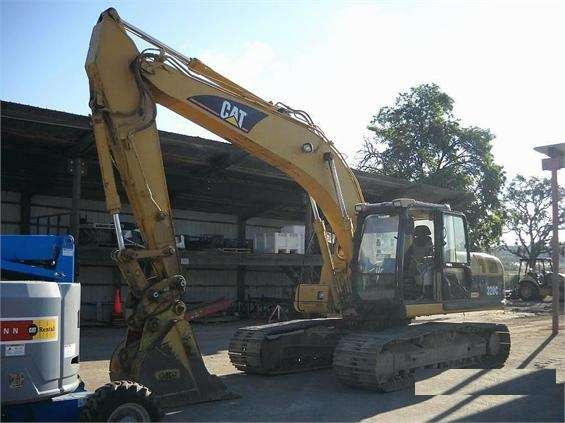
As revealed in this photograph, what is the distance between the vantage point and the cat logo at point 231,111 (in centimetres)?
865

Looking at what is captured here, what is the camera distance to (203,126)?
352 inches

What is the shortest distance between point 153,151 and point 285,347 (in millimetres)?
4224

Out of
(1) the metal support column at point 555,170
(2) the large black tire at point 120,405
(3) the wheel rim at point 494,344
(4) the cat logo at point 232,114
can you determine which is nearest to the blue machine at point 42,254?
(2) the large black tire at point 120,405

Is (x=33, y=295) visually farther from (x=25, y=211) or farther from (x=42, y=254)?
(x=25, y=211)

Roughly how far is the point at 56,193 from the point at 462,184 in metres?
22.6

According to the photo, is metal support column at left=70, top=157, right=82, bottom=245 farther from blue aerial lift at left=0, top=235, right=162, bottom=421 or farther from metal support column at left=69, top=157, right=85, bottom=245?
blue aerial lift at left=0, top=235, right=162, bottom=421

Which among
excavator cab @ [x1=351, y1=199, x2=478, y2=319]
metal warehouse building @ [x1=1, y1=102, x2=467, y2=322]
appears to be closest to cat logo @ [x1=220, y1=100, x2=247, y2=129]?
excavator cab @ [x1=351, y1=199, x2=478, y2=319]

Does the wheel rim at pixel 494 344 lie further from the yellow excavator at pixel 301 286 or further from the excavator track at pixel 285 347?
the excavator track at pixel 285 347

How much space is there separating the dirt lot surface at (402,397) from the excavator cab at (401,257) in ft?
4.25

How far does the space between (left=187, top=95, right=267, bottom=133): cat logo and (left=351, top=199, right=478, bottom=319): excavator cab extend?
7.69 ft

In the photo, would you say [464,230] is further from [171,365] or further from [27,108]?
[27,108]

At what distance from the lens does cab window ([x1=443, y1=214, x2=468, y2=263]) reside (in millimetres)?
10516

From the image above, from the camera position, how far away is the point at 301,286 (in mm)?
10773

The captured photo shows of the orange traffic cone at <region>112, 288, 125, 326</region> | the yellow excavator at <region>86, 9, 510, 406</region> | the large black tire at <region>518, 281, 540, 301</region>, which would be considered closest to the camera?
the yellow excavator at <region>86, 9, 510, 406</region>
